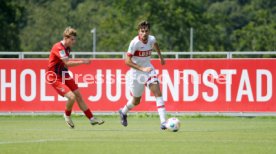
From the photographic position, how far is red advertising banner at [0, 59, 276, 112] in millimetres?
27859

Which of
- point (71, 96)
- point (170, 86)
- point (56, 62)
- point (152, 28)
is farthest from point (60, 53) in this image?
point (152, 28)

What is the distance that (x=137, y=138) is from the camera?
1880 centimetres

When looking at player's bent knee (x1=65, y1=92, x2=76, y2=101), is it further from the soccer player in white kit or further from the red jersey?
the soccer player in white kit

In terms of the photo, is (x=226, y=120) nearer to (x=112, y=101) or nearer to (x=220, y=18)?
(x=112, y=101)

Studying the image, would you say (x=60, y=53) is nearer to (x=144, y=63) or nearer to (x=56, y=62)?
(x=56, y=62)

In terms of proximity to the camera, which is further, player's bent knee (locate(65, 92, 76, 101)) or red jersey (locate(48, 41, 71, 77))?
player's bent knee (locate(65, 92, 76, 101))

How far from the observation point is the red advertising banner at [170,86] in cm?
2786

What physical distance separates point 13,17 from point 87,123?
52966 millimetres

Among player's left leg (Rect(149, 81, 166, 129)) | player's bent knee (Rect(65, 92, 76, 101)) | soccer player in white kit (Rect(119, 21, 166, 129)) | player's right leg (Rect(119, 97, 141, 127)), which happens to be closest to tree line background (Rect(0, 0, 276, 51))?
player's right leg (Rect(119, 97, 141, 127))

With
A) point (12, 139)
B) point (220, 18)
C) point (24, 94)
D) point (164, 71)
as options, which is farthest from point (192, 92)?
point (220, 18)

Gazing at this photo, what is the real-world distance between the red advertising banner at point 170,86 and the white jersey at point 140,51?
7.02 meters

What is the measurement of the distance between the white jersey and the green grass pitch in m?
1.47

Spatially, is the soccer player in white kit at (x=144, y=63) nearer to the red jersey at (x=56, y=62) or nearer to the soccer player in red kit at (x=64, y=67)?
the soccer player in red kit at (x=64, y=67)

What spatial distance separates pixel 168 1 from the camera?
86812mm
